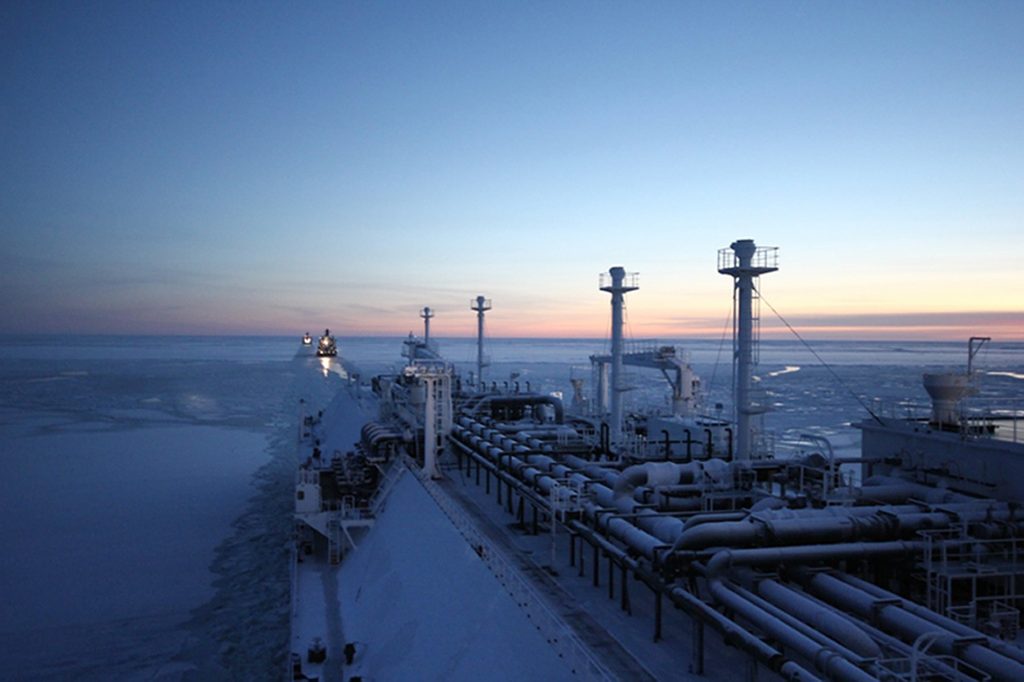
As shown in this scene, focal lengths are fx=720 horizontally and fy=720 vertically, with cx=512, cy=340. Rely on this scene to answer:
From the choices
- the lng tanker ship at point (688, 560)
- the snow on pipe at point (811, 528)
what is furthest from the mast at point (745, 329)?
the snow on pipe at point (811, 528)

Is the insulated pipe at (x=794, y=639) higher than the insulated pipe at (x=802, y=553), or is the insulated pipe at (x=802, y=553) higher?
the insulated pipe at (x=802, y=553)

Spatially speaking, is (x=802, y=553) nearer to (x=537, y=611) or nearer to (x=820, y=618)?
(x=820, y=618)

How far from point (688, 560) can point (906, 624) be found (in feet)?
11.6

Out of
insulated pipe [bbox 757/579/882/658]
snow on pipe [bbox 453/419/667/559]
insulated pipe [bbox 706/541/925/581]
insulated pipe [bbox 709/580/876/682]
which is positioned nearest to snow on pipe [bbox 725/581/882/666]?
insulated pipe [bbox 757/579/882/658]

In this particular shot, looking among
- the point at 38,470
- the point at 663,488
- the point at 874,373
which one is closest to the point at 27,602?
the point at 663,488

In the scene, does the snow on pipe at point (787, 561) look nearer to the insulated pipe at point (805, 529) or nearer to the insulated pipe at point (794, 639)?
the insulated pipe at point (794, 639)

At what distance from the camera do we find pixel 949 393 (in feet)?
64.0

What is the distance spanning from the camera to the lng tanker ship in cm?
1145

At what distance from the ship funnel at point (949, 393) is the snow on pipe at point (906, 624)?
9254 millimetres

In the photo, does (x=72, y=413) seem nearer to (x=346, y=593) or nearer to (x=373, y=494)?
(x=373, y=494)

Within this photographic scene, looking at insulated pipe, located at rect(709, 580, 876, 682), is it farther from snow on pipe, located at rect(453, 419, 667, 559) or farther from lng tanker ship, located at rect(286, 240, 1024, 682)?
snow on pipe, located at rect(453, 419, 667, 559)

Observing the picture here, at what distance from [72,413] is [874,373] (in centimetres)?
10809

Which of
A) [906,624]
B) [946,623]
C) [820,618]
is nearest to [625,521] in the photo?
[820,618]

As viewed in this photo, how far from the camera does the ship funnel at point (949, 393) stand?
19500 mm
